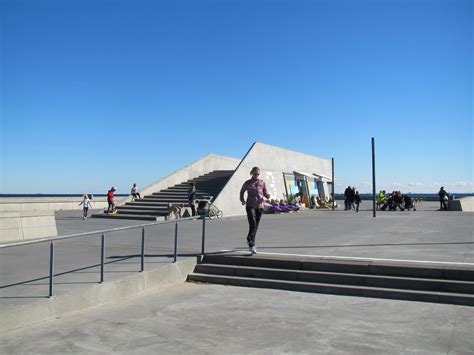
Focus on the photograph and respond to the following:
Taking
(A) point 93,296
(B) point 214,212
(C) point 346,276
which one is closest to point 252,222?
(C) point 346,276

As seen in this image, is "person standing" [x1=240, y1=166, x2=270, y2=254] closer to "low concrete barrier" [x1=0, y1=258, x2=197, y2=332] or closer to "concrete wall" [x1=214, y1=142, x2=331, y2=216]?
"low concrete barrier" [x1=0, y1=258, x2=197, y2=332]

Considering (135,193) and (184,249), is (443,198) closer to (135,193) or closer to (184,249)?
(135,193)

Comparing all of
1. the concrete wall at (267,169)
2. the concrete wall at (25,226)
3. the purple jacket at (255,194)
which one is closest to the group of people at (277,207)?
the concrete wall at (267,169)

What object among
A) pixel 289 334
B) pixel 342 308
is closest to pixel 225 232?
pixel 342 308

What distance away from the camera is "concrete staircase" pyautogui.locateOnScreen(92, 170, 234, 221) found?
64.4 feet

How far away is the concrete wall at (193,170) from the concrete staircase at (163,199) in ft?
1.23

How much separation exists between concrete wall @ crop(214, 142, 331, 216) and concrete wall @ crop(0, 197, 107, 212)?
10.7 m

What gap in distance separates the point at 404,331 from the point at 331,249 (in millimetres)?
4359

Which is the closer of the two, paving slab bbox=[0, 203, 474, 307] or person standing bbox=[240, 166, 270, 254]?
paving slab bbox=[0, 203, 474, 307]

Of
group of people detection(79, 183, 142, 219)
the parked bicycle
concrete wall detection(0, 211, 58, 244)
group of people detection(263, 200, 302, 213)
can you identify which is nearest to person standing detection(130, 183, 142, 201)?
group of people detection(79, 183, 142, 219)

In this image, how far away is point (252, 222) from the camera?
8688mm

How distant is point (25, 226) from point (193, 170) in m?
16.2

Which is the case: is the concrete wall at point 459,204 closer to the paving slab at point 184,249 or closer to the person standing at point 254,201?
the paving slab at point 184,249

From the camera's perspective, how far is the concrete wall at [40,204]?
2449 cm
